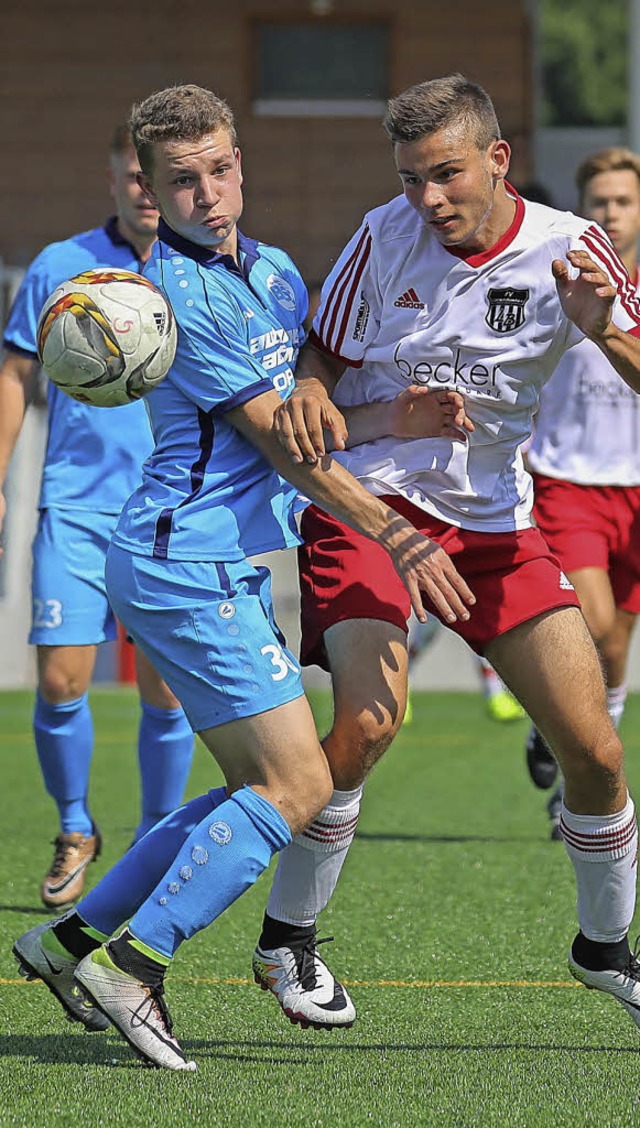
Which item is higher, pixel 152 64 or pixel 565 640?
pixel 565 640

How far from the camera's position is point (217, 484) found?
3.74 metres

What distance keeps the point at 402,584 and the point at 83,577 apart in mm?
1942

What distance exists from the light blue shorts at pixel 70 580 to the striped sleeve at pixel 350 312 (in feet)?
6.07

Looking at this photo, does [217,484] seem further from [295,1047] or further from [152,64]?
[152,64]

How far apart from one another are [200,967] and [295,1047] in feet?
2.77

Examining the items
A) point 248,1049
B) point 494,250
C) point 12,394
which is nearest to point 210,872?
point 248,1049

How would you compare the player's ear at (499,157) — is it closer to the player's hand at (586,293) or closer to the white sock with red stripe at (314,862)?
the player's hand at (586,293)

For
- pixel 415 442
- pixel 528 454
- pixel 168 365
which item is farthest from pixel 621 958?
pixel 528 454

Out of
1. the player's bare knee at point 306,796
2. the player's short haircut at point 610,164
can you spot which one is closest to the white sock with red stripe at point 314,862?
the player's bare knee at point 306,796

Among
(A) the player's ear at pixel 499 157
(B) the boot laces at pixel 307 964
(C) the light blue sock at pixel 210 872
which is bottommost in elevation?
(B) the boot laces at pixel 307 964

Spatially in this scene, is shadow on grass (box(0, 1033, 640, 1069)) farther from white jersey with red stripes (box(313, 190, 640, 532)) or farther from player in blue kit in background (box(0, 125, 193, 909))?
player in blue kit in background (box(0, 125, 193, 909))

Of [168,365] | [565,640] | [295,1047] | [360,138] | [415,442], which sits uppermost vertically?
[168,365]

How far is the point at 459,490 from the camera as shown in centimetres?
406

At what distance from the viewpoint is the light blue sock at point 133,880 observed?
12.5ft
